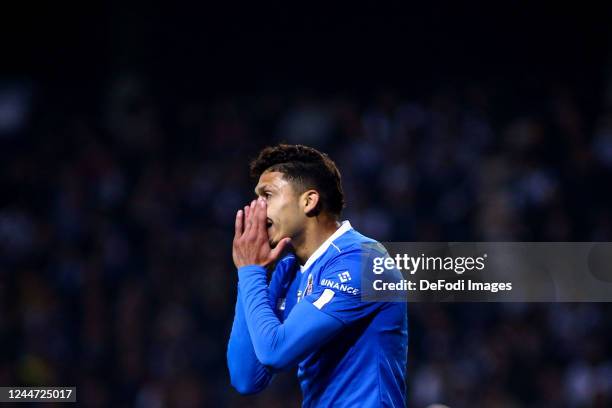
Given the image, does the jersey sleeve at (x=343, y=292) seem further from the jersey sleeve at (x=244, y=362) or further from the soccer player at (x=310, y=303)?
the jersey sleeve at (x=244, y=362)

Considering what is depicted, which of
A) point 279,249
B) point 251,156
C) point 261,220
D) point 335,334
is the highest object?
point 251,156

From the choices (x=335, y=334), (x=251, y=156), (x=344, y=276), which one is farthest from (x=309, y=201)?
(x=251, y=156)

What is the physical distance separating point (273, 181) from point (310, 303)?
0.51 m

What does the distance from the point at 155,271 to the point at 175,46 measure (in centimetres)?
327

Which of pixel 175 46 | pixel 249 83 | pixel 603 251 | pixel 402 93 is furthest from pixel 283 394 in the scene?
pixel 175 46

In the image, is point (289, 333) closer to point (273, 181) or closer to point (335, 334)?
point (335, 334)

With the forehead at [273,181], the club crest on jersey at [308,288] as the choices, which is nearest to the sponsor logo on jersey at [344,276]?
the club crest on jersey at [308,288]

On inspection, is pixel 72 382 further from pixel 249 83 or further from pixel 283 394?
pixel 249 83

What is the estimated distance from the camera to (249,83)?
9906mm

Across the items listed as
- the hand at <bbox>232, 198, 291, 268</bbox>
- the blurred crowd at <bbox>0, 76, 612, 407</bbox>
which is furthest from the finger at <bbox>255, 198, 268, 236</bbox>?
the blurred crowd at <bbox>0, 76, 612, 407</bbox>

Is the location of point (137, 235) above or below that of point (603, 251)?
above

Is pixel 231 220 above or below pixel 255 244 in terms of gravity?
above

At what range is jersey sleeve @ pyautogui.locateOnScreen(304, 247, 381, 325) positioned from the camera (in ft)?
9.31

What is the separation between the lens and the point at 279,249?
3012 mm
